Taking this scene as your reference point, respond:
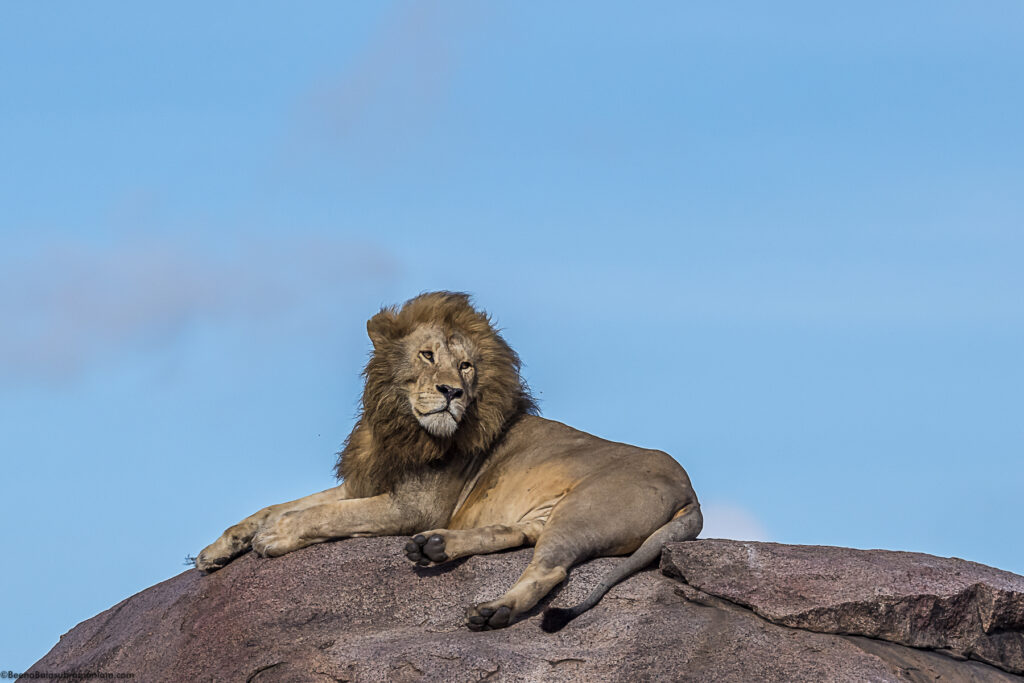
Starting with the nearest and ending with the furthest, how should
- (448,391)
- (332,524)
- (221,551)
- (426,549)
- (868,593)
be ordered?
1. (868,593)
2. (426,549)
3. (448,391)
4. (332,524)
5. (221,551)

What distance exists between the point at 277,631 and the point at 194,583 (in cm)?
125

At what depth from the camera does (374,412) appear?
348 inches

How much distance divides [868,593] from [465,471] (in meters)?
2.79

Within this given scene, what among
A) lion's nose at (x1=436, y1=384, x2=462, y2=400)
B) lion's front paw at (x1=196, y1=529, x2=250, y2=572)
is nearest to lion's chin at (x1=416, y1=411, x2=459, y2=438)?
lion's nose at (x1=436, y1=384, x2=462, y2=400)

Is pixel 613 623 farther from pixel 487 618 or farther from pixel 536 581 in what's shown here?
pixel 487 618

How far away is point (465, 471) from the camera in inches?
353

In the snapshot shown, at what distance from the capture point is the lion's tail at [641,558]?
7.33m

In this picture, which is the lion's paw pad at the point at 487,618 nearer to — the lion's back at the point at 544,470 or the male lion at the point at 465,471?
the male lion at the point at 465,471

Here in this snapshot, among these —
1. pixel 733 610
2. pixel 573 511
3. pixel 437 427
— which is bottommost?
pixel 733 610

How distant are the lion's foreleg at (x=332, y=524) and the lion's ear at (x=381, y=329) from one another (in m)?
1.06

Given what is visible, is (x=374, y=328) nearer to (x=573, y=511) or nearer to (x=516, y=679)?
(x=573, y=511)

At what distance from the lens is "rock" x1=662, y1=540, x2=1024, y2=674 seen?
7547 mm

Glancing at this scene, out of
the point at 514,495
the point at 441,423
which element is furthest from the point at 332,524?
the point at 514,495

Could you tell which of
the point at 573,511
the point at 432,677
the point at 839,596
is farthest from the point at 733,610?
the point at 432,677
